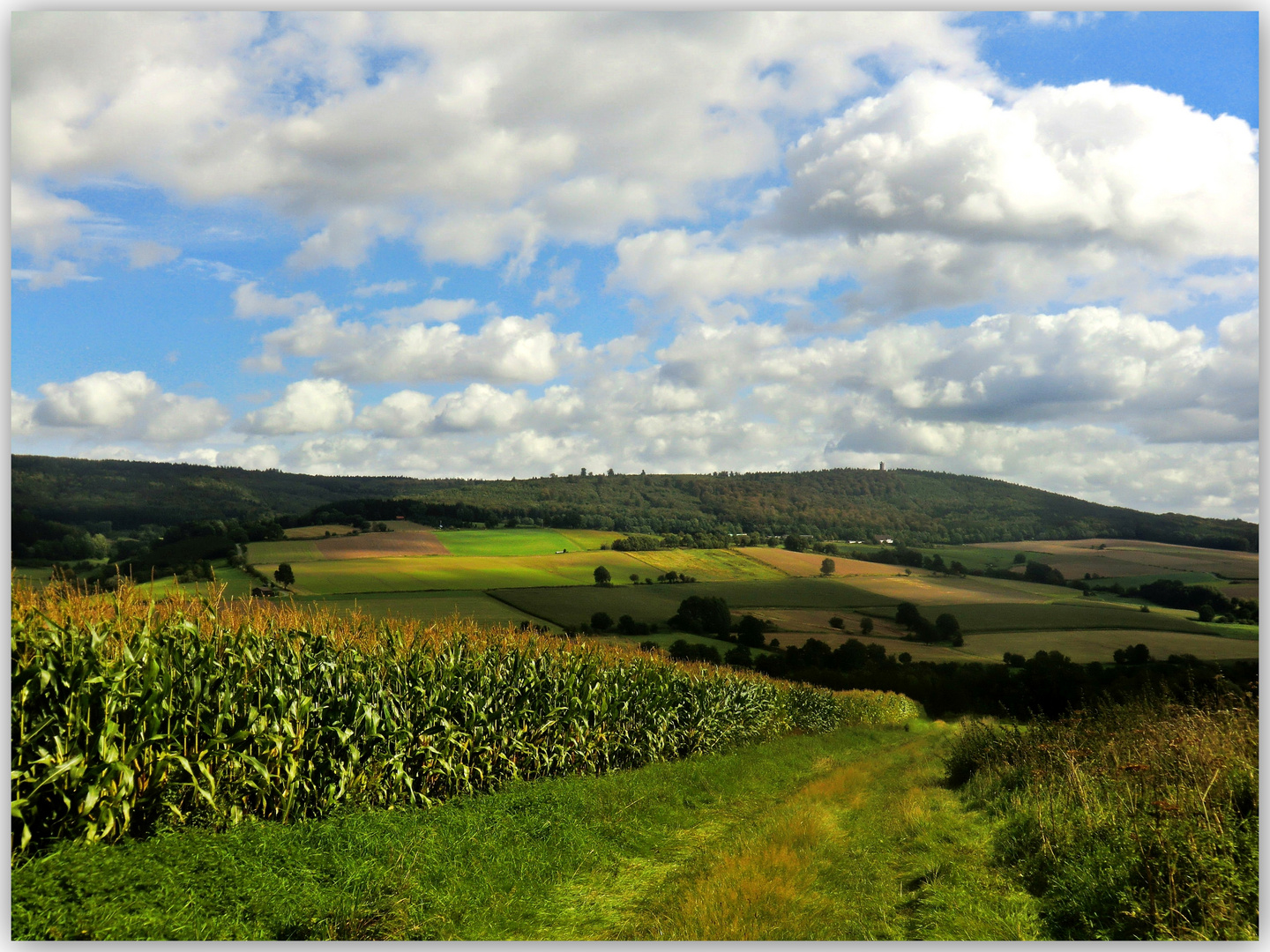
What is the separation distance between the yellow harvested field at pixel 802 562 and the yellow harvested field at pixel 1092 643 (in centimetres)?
864

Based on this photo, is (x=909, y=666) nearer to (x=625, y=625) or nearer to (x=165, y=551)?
(x=625, y=625)

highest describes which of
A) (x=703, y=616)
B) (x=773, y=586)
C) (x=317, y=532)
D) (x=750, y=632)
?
(x=317, y=532)

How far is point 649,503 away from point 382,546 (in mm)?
23406

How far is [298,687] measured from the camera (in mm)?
8266

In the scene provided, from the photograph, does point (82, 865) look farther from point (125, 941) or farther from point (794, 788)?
point (794, 788)

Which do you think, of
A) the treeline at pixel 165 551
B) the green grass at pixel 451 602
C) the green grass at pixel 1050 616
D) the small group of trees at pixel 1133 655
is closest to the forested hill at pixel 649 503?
the treeline at pixel 165 551

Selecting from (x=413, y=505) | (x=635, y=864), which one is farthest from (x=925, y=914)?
(x=413, y=505)

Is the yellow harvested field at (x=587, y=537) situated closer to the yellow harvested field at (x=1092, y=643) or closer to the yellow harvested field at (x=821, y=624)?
the yellow harvested field at (x=821, y=624)

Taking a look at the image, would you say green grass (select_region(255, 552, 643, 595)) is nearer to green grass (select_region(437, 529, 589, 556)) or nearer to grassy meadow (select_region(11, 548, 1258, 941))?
green grass (select_region(437, 529, 589, 556))

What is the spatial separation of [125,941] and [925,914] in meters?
6.64

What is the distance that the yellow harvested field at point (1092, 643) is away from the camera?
2914 centimetres

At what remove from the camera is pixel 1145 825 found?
7.06m

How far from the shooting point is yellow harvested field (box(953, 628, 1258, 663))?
29.1m

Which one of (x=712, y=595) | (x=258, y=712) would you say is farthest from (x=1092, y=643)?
(x=258, y=712)
